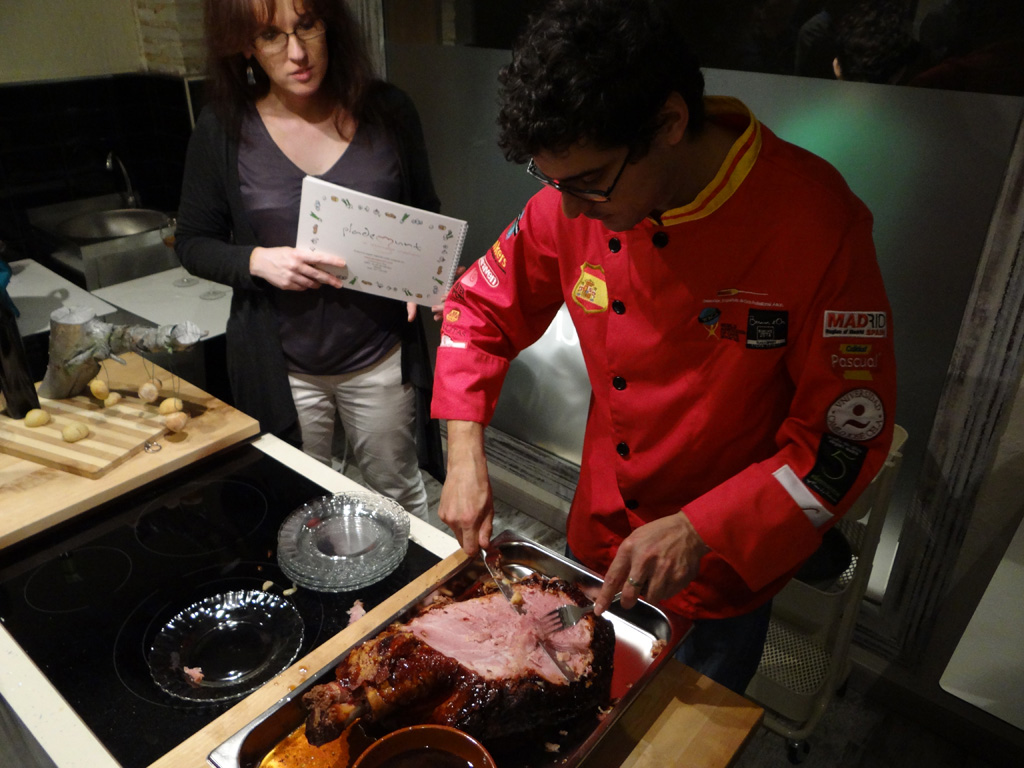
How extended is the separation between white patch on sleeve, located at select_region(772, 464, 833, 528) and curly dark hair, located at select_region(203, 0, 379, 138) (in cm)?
133

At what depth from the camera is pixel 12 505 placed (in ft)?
4.56

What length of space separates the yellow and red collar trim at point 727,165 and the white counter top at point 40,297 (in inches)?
81.3

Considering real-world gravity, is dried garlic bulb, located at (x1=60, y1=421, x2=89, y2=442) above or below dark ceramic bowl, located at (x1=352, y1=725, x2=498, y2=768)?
above

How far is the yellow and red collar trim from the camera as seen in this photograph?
1.04 meters

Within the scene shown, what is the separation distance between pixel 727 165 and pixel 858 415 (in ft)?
1.27

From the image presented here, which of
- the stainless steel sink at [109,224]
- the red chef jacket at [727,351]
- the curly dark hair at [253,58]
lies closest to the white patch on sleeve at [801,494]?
the red chef jacket at [727,351]

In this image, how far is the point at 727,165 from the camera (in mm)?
1045

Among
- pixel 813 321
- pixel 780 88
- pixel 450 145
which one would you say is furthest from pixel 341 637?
pixel 450 145

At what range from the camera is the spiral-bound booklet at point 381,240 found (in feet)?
5.70

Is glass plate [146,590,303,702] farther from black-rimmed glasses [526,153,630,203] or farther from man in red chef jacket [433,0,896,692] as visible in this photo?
black-rimmed glasses [526,153,630,203]

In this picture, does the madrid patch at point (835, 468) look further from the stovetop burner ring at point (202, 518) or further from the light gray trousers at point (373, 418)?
the light gray trousers at point (373, 418)

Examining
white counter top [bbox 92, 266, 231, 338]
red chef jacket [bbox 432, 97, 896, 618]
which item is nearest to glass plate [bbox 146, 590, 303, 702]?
red chef jacket [bbox 432, 97, 896, 618]

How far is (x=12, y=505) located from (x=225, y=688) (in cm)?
63

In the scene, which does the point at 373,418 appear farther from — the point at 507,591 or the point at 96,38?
the point at 96,38
